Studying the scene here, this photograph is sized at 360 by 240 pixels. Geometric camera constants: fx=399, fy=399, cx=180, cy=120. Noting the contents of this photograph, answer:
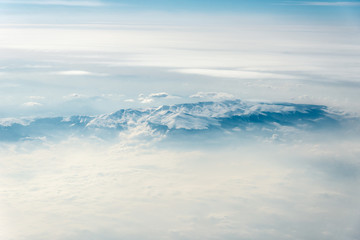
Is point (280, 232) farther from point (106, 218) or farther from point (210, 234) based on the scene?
point (106, 218)

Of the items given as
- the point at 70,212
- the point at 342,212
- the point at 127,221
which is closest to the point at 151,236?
the point at 127,221

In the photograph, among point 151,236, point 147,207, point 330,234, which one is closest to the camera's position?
point 330,234

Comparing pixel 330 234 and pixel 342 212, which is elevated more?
pixel 342 212

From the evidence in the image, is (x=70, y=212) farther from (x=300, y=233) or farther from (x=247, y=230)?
(x=300, y=233)

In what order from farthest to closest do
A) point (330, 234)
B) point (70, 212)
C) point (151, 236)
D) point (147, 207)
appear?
point (147, 207), point (70, 212), point (151, 236), point (330, 234)

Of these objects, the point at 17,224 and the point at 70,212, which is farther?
the point at 70,212

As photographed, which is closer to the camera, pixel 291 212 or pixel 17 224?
pixel 17 224

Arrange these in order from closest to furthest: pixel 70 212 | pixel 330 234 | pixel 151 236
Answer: pixel 330 234 → pixel 151 236 → pixel 70 212

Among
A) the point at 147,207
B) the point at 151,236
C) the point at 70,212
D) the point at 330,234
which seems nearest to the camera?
the point at 330,234

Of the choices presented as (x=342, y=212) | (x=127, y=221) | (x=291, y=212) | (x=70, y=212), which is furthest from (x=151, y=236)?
(x=342, y=212)
